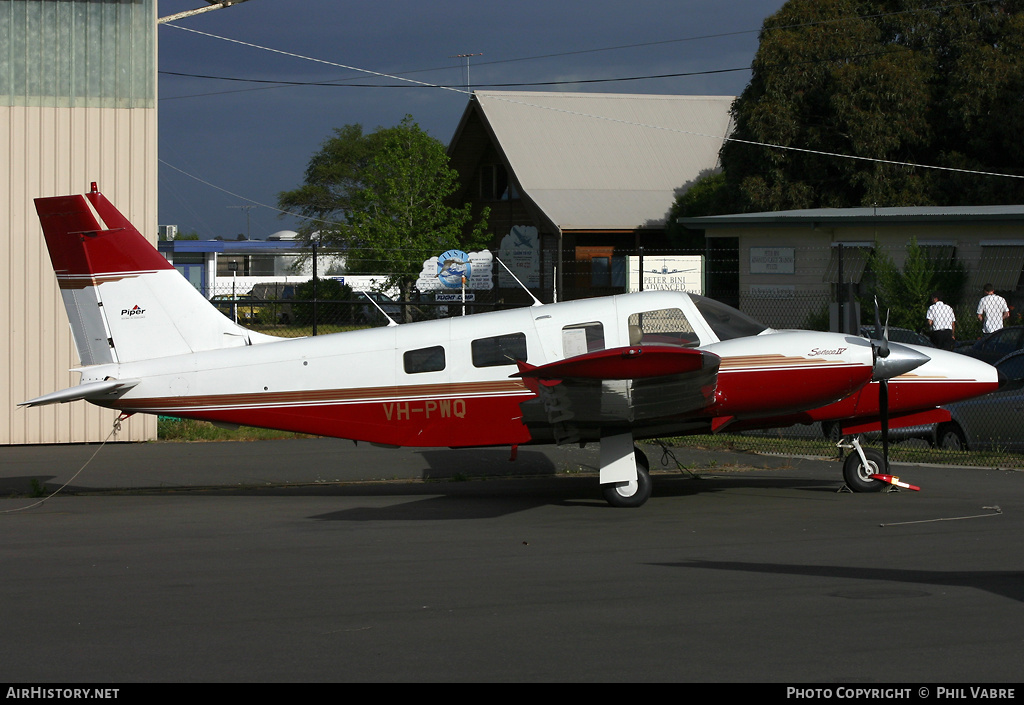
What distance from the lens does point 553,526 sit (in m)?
9.13

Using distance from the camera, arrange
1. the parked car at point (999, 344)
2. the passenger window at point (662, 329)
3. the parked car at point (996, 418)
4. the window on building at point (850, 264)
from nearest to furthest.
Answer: the passenger window at point (662, 329), the parked car at point (996, 418), the parked car at point (999, 344), the window on building at point (850, 264)

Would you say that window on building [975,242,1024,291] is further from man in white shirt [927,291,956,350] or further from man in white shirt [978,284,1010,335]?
man in white shirt [927,291,956,350]

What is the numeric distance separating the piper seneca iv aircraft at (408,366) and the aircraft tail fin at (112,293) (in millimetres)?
14

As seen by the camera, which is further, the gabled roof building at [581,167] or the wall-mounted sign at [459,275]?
the gabled roof building at [581,167]

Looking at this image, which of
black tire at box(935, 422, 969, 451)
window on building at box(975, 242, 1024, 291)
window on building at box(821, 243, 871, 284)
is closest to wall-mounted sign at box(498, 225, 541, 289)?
window on building at box(821, 243, 871, 284)

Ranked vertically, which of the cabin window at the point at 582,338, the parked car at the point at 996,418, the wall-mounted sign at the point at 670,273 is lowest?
the parked car at the point at 996,418

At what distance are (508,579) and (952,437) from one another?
904 cm

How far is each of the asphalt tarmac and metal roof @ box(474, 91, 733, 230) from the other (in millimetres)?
24160

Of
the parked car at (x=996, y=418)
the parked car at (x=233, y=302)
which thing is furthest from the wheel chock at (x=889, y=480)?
the parked car at (x=233, y=302)

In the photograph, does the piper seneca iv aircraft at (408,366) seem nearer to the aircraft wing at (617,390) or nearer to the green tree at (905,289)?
the aircraft wing at (617,390)

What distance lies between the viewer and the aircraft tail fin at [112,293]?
33.8 ft

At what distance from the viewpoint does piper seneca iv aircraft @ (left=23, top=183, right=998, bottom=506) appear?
998 centimetres

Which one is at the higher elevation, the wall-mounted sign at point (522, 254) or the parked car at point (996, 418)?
the wall-mounted sign at point (522, 254)

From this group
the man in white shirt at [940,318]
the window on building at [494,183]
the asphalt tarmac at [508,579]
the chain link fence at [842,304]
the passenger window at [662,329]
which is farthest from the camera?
the window on building at [494,183]
